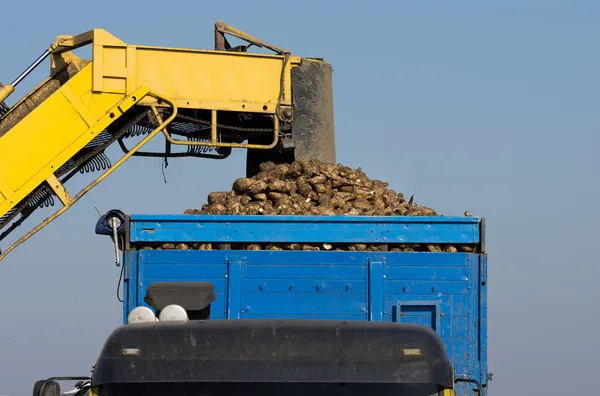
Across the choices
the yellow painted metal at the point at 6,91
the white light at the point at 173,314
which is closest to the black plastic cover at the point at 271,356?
the white light at the point at 173,314

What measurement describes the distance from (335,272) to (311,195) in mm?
1495

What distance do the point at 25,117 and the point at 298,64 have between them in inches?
95.1

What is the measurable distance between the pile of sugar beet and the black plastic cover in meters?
3.32

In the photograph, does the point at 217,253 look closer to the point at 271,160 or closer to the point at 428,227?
the point at 428,227

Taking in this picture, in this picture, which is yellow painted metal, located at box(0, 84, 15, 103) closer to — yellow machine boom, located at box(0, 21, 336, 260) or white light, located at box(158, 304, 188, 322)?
yellow machine boom, located at box(0, 21, 336, 260)

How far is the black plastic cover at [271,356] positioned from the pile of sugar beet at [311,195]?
3316 mm

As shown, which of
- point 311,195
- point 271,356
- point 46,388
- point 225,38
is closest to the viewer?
point 271,356

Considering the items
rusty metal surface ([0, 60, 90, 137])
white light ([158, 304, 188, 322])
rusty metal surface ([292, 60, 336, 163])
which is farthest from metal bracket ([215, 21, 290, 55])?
white light ([158, 304, 188, 322])

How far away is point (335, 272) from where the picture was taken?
809cm

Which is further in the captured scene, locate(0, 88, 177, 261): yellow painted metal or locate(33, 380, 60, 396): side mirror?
locate(0, 88, 177, 261): yellow painted metal

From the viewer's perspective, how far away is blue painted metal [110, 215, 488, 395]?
8.01 m

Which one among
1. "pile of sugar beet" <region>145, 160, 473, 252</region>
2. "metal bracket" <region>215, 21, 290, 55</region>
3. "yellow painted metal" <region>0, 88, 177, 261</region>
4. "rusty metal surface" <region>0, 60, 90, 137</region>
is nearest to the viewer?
"pile of sugar beet" <region>145, 160, 473, 252</region>

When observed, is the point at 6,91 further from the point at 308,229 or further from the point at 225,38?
the point at 308,229

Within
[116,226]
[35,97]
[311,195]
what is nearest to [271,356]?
[116,226]
